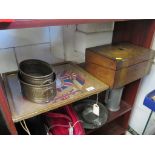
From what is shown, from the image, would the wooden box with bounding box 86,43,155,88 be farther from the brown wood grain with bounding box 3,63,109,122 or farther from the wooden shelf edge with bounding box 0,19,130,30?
the wooden shelf edge with bounding box 0,19,130,30

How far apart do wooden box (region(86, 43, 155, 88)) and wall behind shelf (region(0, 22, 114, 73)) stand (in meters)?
0.16

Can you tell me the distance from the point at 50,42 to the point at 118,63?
51 cm

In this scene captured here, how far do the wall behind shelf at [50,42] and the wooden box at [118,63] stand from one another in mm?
165

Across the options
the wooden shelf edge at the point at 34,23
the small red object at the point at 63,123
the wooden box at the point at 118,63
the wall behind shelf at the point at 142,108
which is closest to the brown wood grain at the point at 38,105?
the wooden box at the point at 118,63

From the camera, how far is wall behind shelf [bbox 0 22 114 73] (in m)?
0.92

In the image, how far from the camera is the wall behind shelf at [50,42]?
3.03 feet

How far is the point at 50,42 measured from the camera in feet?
3.44

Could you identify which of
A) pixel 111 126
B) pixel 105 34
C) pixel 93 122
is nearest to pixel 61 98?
pixel 93 122

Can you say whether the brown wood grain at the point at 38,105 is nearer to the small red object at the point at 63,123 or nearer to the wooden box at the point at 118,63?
the wooden box at the point at 118,63

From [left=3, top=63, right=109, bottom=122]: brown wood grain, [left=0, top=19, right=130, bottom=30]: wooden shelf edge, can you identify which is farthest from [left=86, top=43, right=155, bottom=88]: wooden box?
[left=0, top=19, right=130, bottom=30]: wooden shelf edge

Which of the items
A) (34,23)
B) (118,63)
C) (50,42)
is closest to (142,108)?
(118,63)
